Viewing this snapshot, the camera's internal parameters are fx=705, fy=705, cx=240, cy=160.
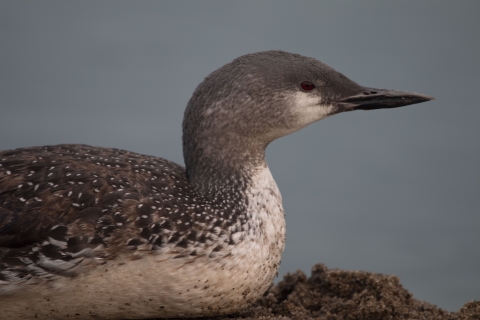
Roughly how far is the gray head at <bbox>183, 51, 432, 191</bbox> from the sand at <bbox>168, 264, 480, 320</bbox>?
51.0 inches

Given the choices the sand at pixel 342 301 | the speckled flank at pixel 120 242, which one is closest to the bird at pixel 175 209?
the speckled flank at pixel 120 242

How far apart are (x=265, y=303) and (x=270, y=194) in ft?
3.92

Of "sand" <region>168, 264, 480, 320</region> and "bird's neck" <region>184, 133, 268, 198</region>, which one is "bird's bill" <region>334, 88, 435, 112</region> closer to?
"bird's neck" <region>184, 133, 268, 198</region>

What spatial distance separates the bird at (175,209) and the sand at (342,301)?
695 mm

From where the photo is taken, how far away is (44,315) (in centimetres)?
505

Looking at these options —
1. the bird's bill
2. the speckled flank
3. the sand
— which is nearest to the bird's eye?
the bird's bill

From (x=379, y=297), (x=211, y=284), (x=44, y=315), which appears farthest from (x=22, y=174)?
(x=379, y=297)

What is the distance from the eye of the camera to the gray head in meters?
5.42

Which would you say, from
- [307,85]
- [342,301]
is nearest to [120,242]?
[307,85]

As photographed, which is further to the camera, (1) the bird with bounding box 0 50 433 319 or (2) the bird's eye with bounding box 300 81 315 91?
(2) the bird's eye with bounding box 300 81 315 91

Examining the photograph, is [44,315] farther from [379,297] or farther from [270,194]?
[379,297]

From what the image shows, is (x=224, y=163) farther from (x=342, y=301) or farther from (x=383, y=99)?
(x=342, y=301)

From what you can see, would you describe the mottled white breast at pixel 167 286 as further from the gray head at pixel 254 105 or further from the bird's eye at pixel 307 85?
the bird's eye at pixel 307 85

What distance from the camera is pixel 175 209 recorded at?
5.05m
